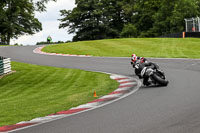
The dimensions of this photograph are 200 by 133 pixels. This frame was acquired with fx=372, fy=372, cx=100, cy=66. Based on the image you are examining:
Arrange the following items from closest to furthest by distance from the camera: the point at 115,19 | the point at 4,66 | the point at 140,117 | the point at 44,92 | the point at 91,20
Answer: the point at 140,117, the point at 44,92, the point at 4,66, the point at 91,20, the point at 115,19

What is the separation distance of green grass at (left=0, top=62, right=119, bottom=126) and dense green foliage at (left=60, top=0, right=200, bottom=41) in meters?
53.5

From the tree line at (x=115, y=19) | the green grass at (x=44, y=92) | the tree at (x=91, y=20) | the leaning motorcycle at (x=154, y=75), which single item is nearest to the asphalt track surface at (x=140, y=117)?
the green grass at (x=44, y=92)

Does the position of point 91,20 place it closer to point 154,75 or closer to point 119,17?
point 119,17

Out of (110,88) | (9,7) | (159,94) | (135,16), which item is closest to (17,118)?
(159,94)

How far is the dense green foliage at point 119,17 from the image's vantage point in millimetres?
73094

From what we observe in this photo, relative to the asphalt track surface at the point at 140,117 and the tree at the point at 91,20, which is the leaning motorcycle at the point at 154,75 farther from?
the tree at the point at 91,20

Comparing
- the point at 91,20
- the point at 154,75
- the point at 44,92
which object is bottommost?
the point at 44,92

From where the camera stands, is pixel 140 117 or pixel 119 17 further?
pixel 119 17

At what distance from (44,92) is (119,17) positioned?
239ft

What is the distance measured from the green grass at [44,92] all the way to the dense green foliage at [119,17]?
5346cm

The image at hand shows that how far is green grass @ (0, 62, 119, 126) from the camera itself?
30.8 ft

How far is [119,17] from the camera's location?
8488 centimetres

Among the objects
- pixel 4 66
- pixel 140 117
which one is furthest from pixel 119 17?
pixel 140 117

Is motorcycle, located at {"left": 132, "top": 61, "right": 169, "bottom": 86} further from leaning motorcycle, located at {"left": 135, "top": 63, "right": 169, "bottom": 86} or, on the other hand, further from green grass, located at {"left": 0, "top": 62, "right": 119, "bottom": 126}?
green grass, located at {"left": 0, "top": 62, "right": 119, "bottom": 126}
